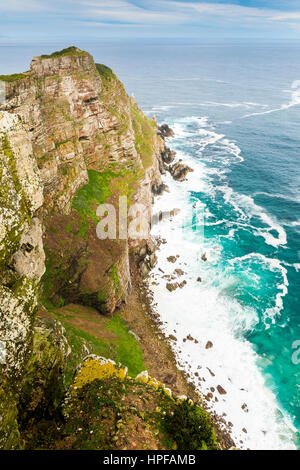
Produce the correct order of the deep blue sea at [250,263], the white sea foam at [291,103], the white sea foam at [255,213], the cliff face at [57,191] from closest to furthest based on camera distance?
the cliff face at [57,191] < the deep blue sea at [250,263] < the white sea foam at [255,213] < the white sea foam at [291,103]

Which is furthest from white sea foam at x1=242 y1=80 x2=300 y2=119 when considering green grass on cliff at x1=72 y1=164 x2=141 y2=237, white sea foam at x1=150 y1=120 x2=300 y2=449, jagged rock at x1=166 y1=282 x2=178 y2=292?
jagged rock at x1=166 y1=282 x2=178 y2=292

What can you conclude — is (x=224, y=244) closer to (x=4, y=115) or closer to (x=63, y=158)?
(x=63, y=158)

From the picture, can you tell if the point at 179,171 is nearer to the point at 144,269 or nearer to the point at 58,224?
the point at 144,269

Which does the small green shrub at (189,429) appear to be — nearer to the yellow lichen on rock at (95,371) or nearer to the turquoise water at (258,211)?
the yellow lichen on rock at (95,371)

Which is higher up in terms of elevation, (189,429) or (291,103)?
(291,103)

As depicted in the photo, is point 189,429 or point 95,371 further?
point 95,371

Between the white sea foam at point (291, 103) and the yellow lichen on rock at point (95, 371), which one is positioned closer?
the yellow lichen on rock at point (95, 371)

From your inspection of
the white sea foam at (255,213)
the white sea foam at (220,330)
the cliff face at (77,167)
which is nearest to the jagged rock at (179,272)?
the white sea foam at (220,330)

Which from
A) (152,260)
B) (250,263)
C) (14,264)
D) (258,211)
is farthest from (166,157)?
(14,264)
